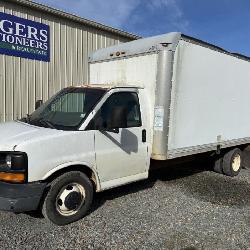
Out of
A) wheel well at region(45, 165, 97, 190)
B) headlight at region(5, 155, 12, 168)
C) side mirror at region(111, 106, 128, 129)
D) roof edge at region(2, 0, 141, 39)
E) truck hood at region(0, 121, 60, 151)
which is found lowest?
wheel well at region(45, 165, 97, 190)

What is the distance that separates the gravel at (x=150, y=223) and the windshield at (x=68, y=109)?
148cm

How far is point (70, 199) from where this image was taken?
508 cm

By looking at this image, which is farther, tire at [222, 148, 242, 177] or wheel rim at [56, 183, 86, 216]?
tire at [222, 148, 242, 177]

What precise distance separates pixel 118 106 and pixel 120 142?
607mm

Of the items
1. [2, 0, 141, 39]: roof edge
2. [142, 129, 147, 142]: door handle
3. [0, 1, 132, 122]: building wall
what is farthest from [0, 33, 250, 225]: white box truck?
[2, 0, 141, 39]: roof edge

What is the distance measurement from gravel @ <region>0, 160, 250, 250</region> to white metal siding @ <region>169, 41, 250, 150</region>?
1.08m

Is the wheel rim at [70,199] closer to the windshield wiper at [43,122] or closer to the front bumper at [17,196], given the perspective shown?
the front bumper at [17,196]

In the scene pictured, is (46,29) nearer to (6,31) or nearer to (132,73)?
(6,31)

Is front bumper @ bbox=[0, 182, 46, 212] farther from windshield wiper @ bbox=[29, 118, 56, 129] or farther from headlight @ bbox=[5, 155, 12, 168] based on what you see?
windshield wiper @ bbox=[29, 118, 56, 129]

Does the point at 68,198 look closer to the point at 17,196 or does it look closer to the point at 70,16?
the point at 17,196

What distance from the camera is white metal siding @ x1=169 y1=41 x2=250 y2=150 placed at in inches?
248

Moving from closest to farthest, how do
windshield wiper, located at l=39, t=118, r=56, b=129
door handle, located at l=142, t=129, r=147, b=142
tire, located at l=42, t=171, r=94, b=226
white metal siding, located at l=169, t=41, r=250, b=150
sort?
tire, located at l=42, t=171, r=94, b=226
windshield wiper, located at l=39, t=118, r=56, b=129
door handle, located at l=142, t=129, r=147, b=142
white metal siding, located at l=169, t=41, r=250, b=150

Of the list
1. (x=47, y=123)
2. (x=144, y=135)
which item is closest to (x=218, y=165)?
(x=144, y=135)

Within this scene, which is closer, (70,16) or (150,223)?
(150,223)
